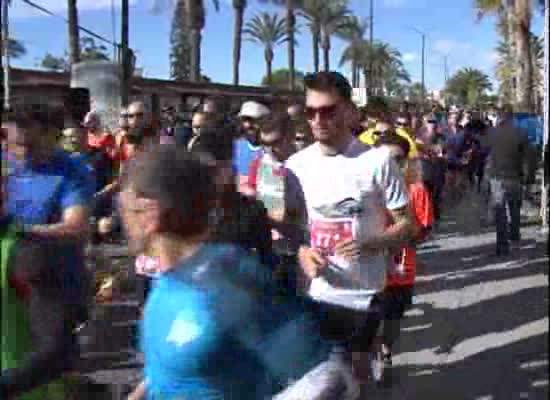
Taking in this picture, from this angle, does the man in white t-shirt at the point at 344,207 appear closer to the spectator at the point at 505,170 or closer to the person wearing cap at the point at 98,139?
the person wearing cap at the point at 98,139

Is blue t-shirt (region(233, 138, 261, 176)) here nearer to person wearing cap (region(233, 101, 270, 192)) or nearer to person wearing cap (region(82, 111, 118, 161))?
person wearing cap (region(233, 101, 270, 192))

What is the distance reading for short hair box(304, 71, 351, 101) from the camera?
350 centimetres

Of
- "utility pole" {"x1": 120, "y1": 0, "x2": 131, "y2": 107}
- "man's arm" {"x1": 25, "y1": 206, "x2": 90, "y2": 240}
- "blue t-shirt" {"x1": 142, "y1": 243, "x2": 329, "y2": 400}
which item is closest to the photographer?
"blue t-shirt" {"x1": 142, "y1": 243, "x2": 329, "y2": 400}

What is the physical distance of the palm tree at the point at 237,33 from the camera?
40250mm

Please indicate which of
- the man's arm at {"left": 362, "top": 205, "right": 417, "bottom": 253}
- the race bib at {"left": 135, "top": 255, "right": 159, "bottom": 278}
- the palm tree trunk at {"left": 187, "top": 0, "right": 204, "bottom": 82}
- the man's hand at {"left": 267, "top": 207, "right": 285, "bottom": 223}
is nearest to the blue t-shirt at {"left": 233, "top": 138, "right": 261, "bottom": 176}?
the race bib at {"left": 135, "top": 255, "right": 159, "bottom": 278}

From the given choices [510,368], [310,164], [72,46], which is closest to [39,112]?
[310,164]

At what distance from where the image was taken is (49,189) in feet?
11.7

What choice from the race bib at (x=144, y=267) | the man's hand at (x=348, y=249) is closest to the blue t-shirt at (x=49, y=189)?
the race bib at (x=144, y=267)

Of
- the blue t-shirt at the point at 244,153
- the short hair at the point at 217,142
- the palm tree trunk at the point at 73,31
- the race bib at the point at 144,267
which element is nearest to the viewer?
the short hair at the point at 217,142

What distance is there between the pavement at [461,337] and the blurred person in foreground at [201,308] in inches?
34.9

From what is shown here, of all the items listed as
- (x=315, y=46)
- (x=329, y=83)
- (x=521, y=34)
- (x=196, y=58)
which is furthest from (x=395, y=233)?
(x=315, y=46)

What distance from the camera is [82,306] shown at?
3701 mm

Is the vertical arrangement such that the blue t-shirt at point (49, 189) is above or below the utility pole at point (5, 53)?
below

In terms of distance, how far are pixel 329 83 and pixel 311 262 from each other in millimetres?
717
